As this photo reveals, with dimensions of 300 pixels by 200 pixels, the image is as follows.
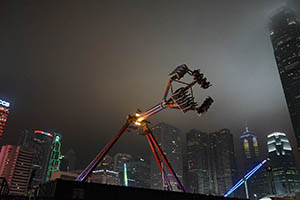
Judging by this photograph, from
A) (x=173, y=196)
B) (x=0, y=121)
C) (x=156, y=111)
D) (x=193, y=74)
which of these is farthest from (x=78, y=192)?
(x=0, y=121)

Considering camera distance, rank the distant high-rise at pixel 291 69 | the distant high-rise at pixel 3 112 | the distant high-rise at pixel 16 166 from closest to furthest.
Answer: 1. the distant high-rise at pixel 291 69
2. the distant high-rise at pixel 3 112
3. the distant high-rise at pixel 16 166

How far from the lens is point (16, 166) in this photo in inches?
7298

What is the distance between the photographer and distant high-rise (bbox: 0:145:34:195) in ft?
602

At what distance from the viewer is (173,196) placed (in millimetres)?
27203

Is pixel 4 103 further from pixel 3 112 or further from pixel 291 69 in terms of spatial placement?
pixel 291 69

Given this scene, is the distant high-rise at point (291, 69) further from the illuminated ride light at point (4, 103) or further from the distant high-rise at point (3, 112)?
the illuminated ride light at point (4, 103)

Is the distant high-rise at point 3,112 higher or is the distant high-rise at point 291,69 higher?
the distant high-rise at point 291,69

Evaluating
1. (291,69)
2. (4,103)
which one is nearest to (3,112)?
(4,103)

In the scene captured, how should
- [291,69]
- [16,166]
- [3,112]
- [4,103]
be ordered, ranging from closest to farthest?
[291,69]
[3,112]
[4,103]
[16,166]

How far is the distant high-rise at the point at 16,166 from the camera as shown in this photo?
183337 millimetres

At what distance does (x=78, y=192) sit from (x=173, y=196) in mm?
11063

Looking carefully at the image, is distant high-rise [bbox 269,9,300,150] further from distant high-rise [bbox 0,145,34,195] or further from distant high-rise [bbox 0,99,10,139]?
distant high-rise [bbox 0,99,10,139]

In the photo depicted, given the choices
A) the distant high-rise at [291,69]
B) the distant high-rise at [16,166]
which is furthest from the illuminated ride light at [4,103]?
the distant high-rise at [291,69]

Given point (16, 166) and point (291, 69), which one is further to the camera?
point (16, 166)
